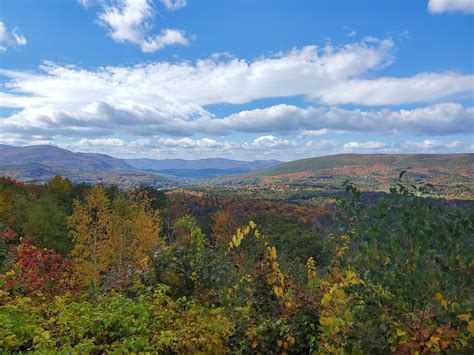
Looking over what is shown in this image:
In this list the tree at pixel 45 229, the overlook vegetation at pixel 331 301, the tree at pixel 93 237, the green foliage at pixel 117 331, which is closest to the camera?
the overlook vegetation at pixel 331 301

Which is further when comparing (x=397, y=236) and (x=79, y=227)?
(x=79, y=227)

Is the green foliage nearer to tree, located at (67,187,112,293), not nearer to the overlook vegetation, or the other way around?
the overlook vegetation

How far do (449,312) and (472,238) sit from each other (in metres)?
0.98

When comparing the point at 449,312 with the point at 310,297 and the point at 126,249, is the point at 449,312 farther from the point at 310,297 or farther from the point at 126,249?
the point at 126,249

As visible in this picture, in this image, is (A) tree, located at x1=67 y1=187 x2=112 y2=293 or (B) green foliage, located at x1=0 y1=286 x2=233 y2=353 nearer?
(B) green foliage, located at x1=0 y1=286 x2=233 y2=353

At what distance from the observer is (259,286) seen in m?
6.86

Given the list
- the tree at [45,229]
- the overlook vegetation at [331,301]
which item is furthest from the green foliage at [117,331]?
the tree at [45,229]

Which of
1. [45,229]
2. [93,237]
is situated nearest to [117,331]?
[93,237]

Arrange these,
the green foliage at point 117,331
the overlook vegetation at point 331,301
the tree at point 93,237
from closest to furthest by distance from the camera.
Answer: the overlook vegetation at point 331,301 < the green foliage at point 117,331 < the tree at point 93,237

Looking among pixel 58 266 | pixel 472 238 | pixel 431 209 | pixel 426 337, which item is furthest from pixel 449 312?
pixel 58 266

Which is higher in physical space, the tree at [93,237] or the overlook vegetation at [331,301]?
the overlook vegetation at [331,301]

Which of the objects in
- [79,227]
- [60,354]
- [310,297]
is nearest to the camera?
[60,354]

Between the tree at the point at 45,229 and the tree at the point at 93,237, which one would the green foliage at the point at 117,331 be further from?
the tree at the point at 45,229

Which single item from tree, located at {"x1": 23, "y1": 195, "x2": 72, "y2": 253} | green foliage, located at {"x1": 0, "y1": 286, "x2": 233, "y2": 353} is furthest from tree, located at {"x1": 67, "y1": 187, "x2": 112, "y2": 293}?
green foliage, located at {"x1": 0, "y1": 286, "x2": 233, "y2": 353}
